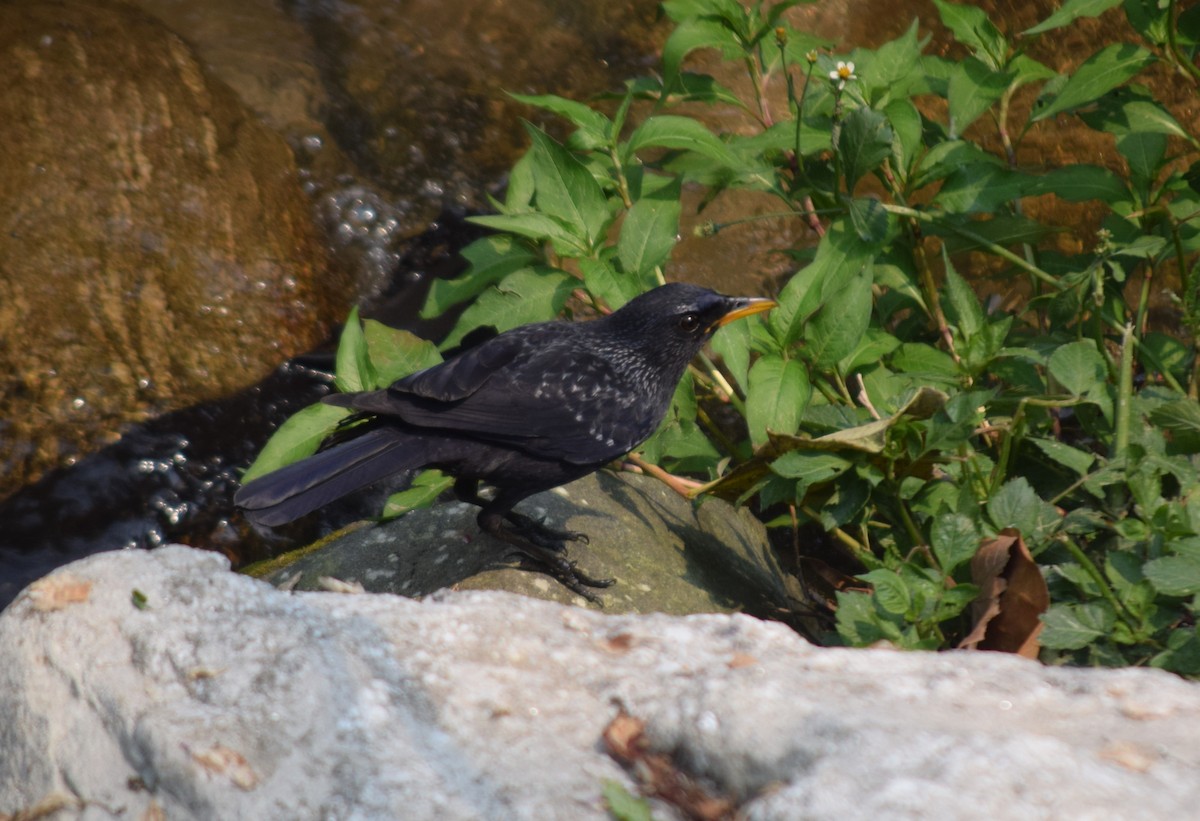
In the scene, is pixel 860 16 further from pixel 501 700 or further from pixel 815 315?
pixel 501 700

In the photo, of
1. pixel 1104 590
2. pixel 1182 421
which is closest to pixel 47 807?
pixel 1104 590

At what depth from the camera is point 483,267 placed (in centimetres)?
441

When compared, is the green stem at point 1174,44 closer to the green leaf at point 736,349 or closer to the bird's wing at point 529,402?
the green leaf at point 736,349

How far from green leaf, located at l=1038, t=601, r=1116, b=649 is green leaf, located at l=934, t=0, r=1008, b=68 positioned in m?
2.23

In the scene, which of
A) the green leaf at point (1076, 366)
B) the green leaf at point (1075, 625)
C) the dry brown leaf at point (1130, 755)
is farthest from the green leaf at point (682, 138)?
the dry brown leaf at point (1130, 755)

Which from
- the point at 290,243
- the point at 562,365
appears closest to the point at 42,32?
the point at 290,243

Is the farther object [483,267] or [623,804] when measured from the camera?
[483,267]

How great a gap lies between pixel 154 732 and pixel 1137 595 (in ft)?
7.75

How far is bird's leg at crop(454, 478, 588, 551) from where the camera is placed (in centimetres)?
420

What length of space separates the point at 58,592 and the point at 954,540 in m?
2.18

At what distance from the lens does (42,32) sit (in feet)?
21.1

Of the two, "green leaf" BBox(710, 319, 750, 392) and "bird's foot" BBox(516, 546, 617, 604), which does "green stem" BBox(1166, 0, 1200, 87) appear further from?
"bird's foot" BBox(516, 546, 617, 604)

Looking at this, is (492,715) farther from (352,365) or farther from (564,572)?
(352,365)

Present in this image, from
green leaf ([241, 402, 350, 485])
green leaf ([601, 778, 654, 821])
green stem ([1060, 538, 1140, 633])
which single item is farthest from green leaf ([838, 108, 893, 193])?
green leaf ([601, 778, 654, 821])
